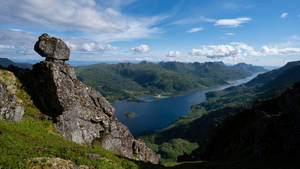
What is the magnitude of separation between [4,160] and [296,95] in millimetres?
Answer: 53559

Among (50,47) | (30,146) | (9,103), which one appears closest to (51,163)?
(30,146)

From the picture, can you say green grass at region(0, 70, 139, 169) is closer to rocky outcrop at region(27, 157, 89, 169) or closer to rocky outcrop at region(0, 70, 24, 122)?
Result: rocky outcrop at region(0, 70, 24, 122)

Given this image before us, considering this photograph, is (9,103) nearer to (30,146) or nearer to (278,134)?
(30,146)

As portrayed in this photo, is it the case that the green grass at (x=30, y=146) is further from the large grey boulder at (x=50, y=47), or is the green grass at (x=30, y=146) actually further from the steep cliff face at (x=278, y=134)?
the steep cliff face at (x=278, y=134)

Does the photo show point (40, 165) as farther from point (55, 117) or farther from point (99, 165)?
point (55, 117)

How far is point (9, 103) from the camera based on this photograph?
29625 millimetres

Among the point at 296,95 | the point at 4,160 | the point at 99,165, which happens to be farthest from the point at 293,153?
the point at 4,160

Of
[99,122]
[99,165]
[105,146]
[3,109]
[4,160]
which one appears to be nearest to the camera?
[4,160]

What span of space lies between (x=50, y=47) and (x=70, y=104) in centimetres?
1575

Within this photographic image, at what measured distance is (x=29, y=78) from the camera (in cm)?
3828

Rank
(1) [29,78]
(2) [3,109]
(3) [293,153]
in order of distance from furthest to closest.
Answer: (1) [29,78] < (3) [293,153] < (2) [3,109]

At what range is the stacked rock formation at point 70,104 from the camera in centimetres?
3566

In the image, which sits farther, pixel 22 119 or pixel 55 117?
pixel 55 117

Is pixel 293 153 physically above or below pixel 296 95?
below
